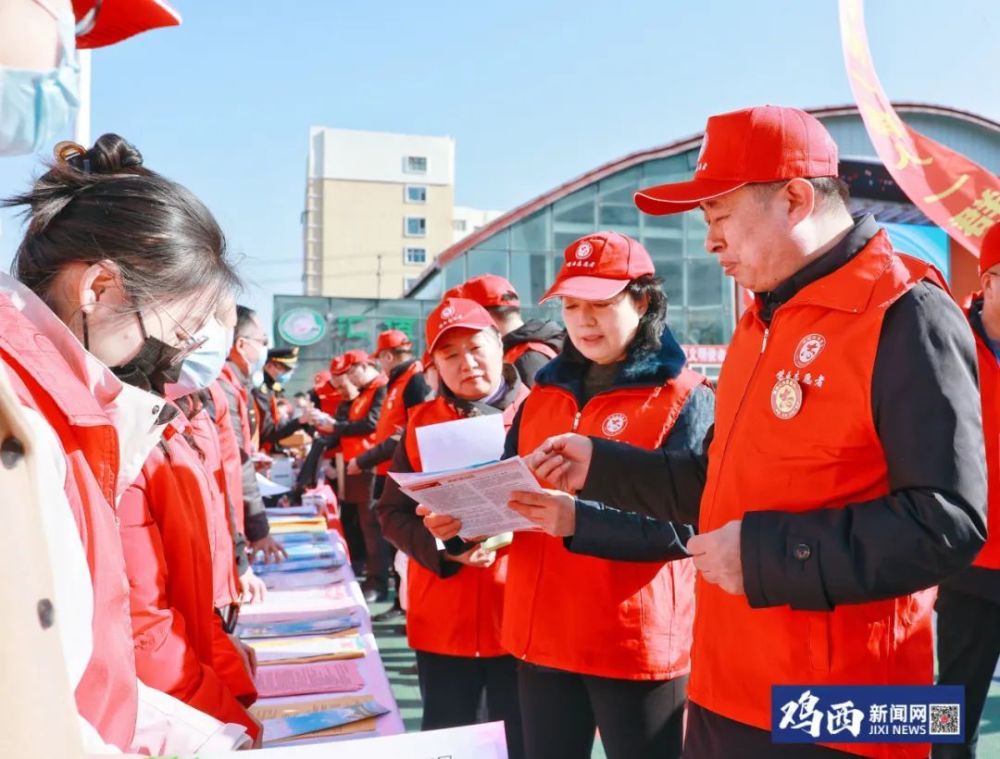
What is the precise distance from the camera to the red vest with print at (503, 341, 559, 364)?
401 cm

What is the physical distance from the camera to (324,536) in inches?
187

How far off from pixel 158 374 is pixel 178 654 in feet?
1.77

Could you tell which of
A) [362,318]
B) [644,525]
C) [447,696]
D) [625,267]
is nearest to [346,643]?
[447,696]

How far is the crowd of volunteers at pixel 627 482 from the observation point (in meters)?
1.20

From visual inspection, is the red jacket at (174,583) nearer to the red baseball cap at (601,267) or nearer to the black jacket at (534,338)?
the red baseball cap at (601,267)

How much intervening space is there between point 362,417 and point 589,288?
17.1 ft

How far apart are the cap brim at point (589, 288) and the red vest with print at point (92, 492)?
147 cm

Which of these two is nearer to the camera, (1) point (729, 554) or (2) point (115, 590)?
(2) point (115, 590)

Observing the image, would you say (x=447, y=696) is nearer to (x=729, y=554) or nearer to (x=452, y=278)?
(x=729, y=554)

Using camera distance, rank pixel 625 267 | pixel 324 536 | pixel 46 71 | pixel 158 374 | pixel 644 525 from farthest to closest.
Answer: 1. pixel 324 536
2. pixel 625 267
3. pixel 644 525
4. pixel 158 374
5. pixel 46 71

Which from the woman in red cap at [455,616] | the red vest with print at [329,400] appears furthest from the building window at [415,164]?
the woman in red cap at [455,616]

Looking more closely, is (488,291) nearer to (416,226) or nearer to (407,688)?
(407,688)

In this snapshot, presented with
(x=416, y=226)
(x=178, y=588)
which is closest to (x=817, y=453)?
(x=178, y=588)

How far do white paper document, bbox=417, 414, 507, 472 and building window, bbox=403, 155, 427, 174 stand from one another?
2160 inches
